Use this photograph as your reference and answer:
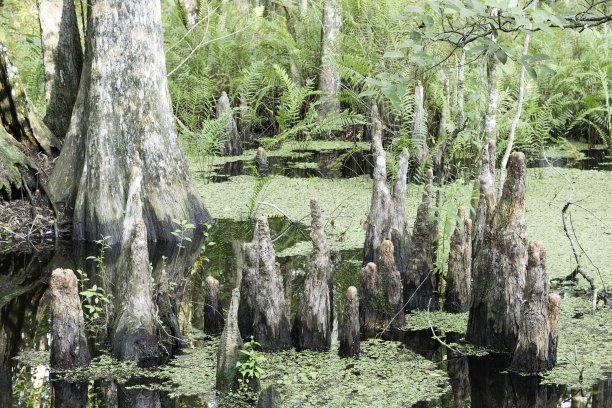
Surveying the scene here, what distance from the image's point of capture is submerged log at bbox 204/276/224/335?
5008mm

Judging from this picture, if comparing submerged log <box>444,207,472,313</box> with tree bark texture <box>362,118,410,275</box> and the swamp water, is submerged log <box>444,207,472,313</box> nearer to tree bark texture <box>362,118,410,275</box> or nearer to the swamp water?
the swamp water

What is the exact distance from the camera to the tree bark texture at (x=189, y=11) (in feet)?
45.7

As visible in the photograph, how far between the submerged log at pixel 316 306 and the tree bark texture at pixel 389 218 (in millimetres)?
1357

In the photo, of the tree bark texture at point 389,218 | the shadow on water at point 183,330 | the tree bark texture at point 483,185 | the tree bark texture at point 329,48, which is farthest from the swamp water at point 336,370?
the tree bark texture at point 329,48

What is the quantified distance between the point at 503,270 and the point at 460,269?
2.41ft

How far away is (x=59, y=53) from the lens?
8734 mm

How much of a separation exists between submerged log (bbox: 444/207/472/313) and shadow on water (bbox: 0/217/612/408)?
0.49 metres

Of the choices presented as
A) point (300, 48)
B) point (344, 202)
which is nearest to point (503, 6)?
point (344, 202)

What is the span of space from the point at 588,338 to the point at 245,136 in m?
9.81

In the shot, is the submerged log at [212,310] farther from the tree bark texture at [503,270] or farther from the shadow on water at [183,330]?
the tree bark texture at [503,270]

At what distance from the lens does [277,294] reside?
468cm

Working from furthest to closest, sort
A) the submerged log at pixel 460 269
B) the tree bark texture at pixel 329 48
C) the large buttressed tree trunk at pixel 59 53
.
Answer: the tree bark texture at pixel 329 48 → the large buttressed tree trunk at pixel 59 53 → the submerged log at pixel 460 269

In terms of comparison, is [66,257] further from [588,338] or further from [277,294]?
[588,338]

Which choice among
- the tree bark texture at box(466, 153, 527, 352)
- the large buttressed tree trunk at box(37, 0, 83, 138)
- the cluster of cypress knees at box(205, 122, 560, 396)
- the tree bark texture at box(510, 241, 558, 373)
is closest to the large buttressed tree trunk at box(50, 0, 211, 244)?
the large buttressed tree trunk at box(37, 0, 83, 138)
